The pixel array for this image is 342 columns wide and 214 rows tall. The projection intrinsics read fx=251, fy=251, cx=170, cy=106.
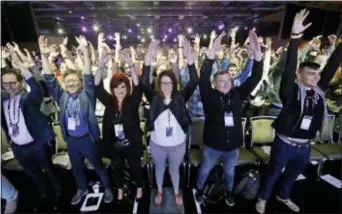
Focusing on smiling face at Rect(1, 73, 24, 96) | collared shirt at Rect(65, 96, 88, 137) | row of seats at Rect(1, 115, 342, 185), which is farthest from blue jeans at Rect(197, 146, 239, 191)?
smiling face at Rect(1, 73, 24, 96)

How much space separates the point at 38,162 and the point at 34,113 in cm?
51

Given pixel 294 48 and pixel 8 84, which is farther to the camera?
pixel 8 84

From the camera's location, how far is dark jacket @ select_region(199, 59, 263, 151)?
2.24 m

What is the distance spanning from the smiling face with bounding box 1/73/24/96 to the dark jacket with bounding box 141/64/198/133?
112 centimetres

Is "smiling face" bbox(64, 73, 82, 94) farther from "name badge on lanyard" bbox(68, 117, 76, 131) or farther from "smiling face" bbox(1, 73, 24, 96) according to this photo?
"smiling face" bbox(1, 73, 24, 96)

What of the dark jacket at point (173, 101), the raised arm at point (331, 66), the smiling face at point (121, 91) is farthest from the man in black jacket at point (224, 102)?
the smiling face at point (121, 91)

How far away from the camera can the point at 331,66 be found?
224cm

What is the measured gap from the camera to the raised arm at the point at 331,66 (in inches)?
86.0

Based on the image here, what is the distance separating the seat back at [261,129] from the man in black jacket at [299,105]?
0.65 meters

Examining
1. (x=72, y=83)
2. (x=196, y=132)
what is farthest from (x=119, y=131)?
(x=196, y=132)

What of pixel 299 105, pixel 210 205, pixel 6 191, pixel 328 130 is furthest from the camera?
pixel 328 130

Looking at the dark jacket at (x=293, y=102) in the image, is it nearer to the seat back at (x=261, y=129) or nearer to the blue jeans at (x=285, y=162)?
the blue jeans at (x=285, y=162)

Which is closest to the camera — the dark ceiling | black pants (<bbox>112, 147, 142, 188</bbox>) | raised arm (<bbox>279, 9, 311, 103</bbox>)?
raised arm (<bbox>279, 9, 311, 103</bbox>)

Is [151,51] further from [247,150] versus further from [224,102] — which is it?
[247,150]
